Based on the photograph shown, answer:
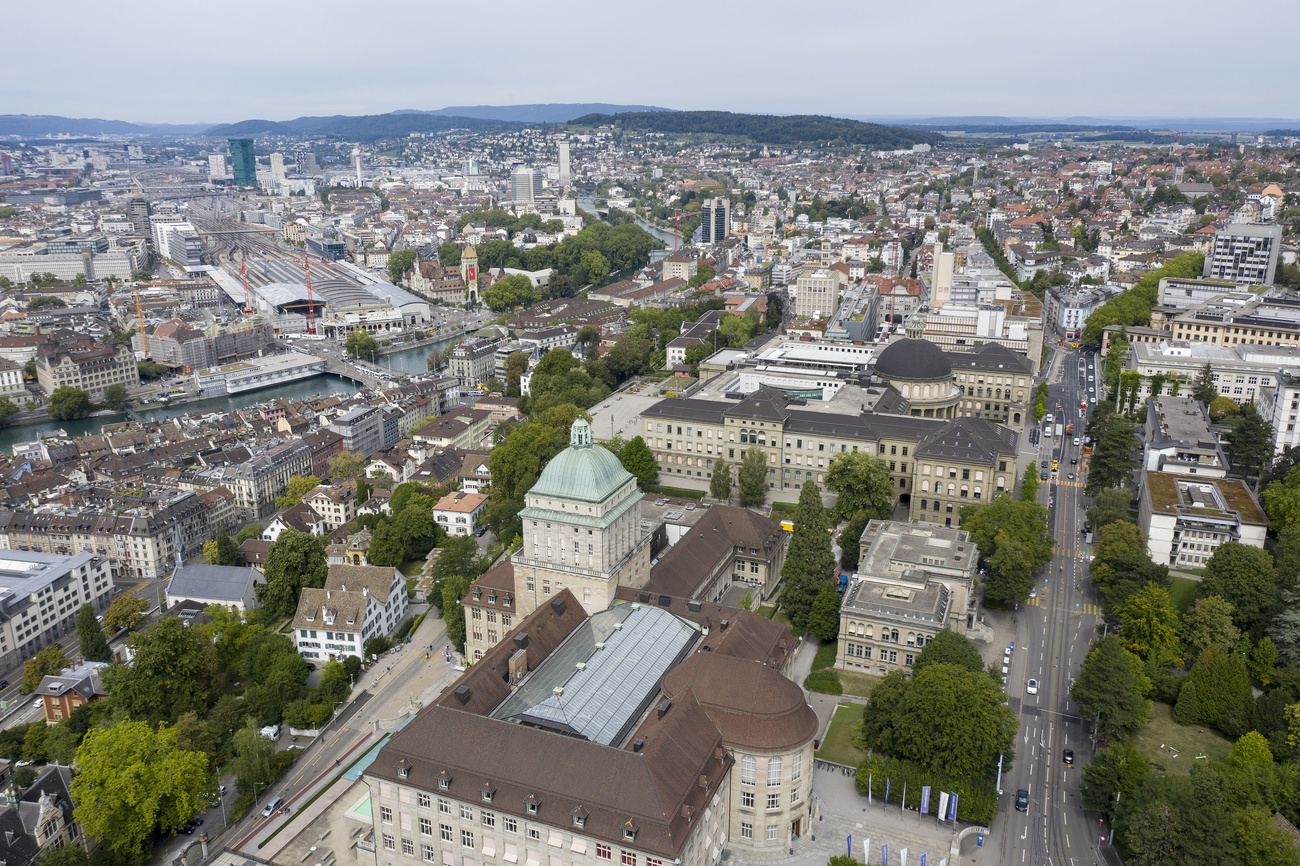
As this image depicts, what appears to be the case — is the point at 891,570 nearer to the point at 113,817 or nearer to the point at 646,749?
the point at 646,749

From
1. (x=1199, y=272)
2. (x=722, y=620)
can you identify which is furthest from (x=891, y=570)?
(x=1199, y=272)

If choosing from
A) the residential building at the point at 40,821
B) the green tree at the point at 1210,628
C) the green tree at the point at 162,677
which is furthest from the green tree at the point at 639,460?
the residential building at the point at 40,821

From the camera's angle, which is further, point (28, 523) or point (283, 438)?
point (283, 438)

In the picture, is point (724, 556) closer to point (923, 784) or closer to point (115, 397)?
point (923, 784)

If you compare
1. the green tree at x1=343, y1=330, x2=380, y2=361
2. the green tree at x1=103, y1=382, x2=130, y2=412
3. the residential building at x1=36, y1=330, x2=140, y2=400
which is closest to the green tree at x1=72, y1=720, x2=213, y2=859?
the green tree at x1=103, y1=382, x2=130, y2=412

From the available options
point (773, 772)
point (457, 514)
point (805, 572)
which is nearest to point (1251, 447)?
point (805, 572)

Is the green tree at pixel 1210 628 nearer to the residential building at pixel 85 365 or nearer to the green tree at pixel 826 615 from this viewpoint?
the green tree at pixel 826 615
